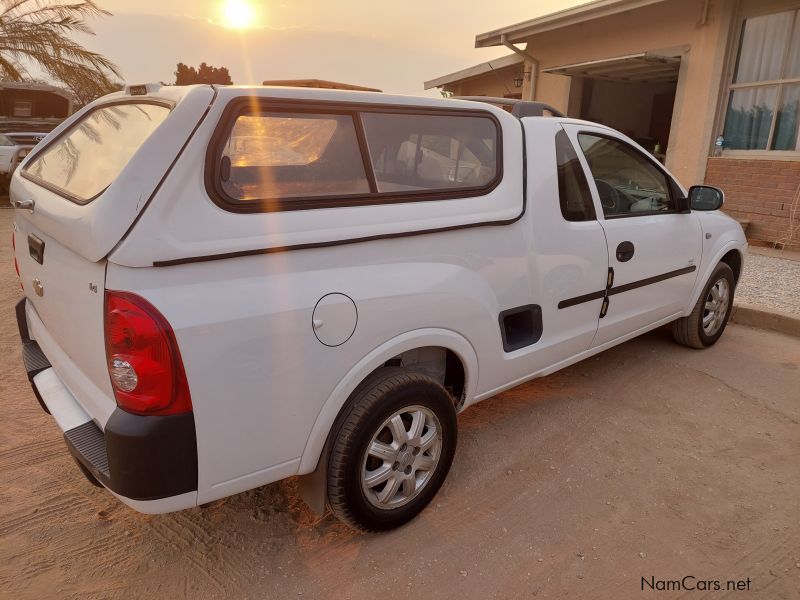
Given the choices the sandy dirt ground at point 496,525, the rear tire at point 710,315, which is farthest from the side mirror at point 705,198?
the sandy dirt ground at point 496,525

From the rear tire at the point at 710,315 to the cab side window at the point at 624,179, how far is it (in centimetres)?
94

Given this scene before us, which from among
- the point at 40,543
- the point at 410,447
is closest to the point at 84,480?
the point at 40,543

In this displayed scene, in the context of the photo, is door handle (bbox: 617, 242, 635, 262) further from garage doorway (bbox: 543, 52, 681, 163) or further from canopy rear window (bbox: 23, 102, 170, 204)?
garage doorway (bbox: 543, 52, 681, 163)

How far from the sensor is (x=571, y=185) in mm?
3131

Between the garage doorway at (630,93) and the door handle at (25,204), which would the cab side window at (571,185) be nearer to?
the door handle at (25,204)

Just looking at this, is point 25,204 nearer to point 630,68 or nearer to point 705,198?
point 705,198

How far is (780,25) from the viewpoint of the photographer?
8.02 m

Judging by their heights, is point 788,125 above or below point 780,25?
below

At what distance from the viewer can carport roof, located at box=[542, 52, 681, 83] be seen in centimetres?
926

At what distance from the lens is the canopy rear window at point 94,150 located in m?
2.05

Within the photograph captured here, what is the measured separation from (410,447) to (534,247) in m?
1.17

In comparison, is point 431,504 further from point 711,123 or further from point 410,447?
point 711,123

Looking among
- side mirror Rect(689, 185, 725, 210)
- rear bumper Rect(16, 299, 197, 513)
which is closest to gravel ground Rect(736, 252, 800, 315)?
side mirror Rect(689, 185, 725, 210)

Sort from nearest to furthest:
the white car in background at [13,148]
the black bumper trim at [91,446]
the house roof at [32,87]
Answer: the black bumper trim at [91,446], the white car in background at [13,148], the house roof at [32,87]
